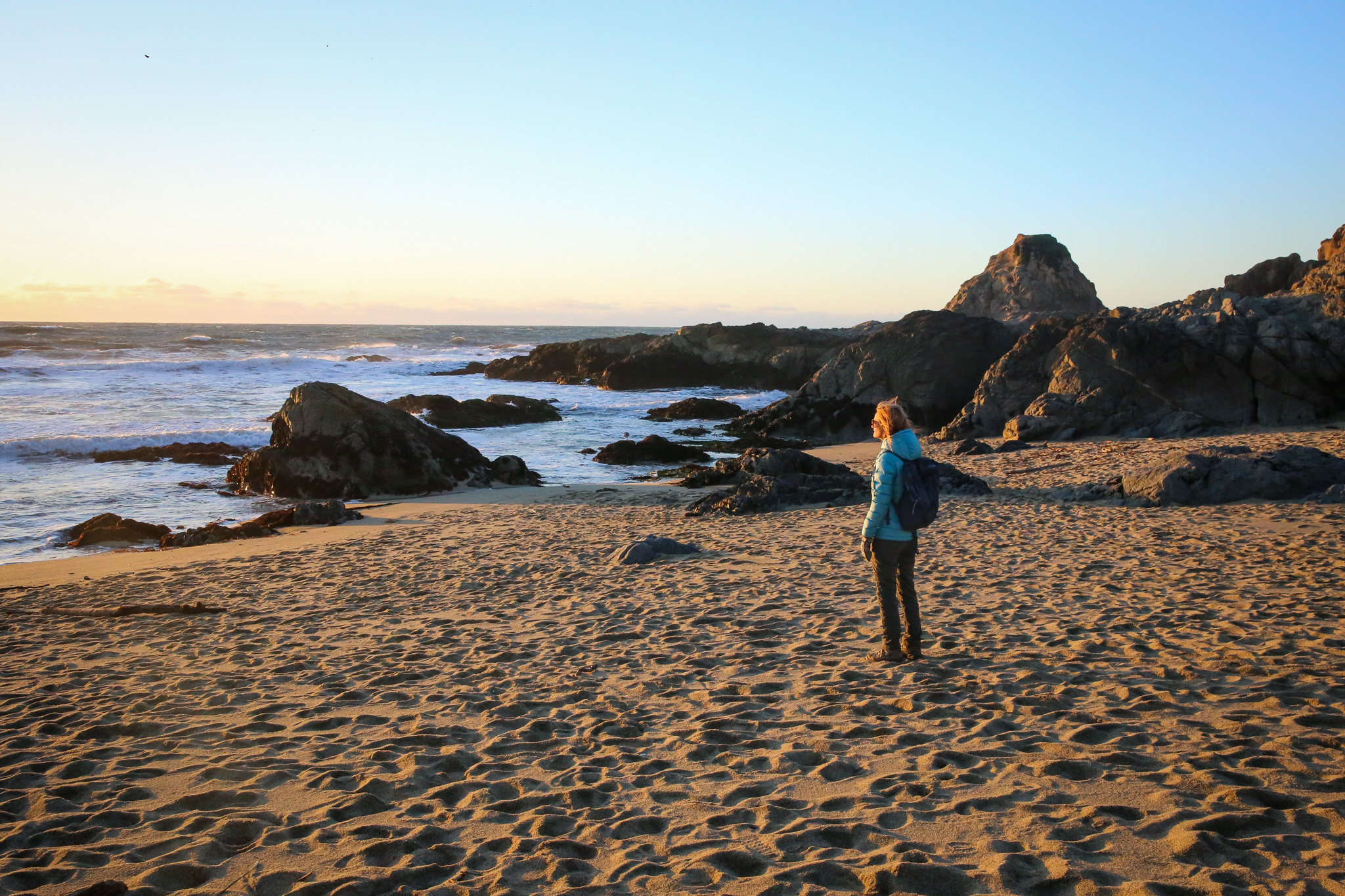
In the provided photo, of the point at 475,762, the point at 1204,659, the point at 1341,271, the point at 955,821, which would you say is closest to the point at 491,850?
the point at 475,762

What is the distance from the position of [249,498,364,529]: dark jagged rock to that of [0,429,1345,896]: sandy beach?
4090 millimetres

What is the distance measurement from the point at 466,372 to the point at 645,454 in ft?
109

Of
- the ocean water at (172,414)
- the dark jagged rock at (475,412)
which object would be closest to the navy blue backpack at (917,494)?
the ocean water at (172,414)

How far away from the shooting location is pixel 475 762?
422cm

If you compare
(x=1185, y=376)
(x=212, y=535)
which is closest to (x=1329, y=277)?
(x=1185, y=376)

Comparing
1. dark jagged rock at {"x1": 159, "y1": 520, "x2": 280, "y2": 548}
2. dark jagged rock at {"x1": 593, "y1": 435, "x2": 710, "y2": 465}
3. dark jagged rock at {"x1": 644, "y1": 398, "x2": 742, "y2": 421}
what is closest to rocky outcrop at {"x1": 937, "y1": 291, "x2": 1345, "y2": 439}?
dark jagged rock at {"x1": 593, "y1": 435, "x2": 710, "y2": 465}

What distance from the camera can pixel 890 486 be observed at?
5242mm

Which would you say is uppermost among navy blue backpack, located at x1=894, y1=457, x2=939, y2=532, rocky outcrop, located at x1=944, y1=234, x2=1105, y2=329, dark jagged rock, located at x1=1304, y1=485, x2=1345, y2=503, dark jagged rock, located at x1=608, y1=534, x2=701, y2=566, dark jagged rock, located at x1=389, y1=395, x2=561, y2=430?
rocky outcrop, located at x1=944, y1=234, x2=1105, y2=329

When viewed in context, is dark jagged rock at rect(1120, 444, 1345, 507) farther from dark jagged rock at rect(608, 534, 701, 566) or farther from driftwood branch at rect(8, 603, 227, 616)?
driftwood branch at rect(8, 603, 227, 616)

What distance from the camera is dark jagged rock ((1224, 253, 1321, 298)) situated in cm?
2588

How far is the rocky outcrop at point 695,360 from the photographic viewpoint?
4309 cm

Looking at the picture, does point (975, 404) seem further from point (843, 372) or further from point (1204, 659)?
point (1204, 659)

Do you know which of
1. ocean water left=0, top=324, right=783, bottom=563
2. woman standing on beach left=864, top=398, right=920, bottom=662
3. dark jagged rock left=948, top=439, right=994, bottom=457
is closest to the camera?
woman standing on beach left=864, top=398, right=920, bottom=662

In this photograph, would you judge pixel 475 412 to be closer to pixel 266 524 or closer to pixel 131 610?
pixel 266 524
